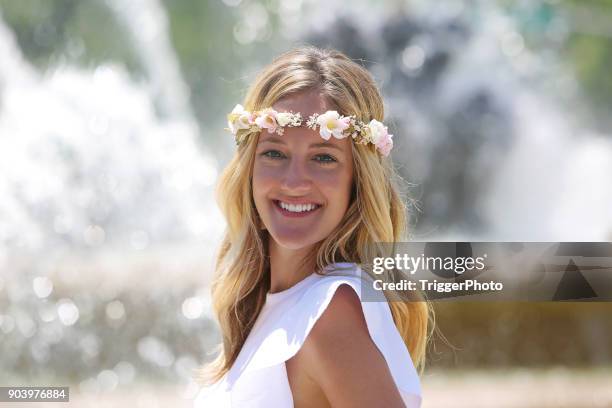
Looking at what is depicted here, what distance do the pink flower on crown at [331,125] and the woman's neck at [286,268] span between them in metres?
0.25

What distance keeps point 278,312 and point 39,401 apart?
3714 millimetres

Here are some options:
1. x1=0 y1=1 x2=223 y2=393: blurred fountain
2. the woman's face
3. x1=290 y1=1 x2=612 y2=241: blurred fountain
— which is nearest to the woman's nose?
the woman's face

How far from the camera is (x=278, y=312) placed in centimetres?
191

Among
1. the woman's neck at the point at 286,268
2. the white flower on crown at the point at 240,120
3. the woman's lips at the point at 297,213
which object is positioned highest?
the white flower on crown at the point at 240,120

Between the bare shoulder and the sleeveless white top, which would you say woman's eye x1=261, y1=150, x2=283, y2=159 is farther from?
the bare shoulder

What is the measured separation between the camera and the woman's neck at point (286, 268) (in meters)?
1.95

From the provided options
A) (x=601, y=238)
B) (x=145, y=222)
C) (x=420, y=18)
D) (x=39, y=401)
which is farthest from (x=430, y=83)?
(x=39, y=401)

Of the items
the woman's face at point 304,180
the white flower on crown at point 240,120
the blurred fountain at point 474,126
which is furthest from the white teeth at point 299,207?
the blurred fountain at point 474,126

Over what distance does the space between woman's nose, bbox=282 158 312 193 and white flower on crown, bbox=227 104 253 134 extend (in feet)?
0.59

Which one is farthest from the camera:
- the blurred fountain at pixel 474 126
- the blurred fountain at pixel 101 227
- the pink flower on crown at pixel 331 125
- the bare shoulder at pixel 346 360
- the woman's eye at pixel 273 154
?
the blurred fountain at pixel 474 126

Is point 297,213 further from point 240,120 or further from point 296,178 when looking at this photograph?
point 240,120

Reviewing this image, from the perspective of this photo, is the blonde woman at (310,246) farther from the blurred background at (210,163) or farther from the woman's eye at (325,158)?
the blurred background at (210,163)

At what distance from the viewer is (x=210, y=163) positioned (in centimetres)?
1011

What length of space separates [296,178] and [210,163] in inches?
328
